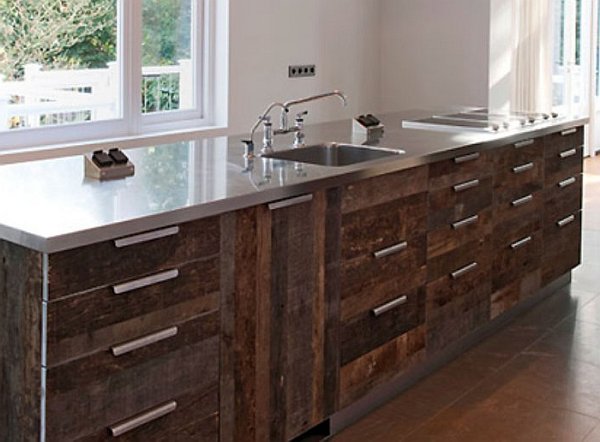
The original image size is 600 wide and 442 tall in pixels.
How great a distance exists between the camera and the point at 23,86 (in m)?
5.14

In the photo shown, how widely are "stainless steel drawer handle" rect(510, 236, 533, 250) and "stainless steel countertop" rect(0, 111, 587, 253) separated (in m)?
0.61

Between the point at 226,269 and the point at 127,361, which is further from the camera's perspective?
the point at 226,269

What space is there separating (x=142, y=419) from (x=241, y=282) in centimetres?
48

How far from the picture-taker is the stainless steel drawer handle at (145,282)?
2225 mm

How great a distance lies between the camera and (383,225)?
3.19 metres

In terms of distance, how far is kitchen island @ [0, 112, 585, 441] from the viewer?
2148mm

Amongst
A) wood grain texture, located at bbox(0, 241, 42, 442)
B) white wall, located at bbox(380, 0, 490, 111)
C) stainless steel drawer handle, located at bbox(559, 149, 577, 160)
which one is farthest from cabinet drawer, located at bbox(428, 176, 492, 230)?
white wall, located at bbox(380, 0, 490, 111)

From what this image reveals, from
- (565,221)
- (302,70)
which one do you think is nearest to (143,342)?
(565,221)

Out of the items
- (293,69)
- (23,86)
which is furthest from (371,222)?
(293,69)

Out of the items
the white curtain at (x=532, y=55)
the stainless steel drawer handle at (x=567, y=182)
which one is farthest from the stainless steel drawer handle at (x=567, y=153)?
the white curtain at (x=532, y=55)

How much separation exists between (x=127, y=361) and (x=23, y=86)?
3253 millimetres

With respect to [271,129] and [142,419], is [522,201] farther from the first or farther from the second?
[142,419]

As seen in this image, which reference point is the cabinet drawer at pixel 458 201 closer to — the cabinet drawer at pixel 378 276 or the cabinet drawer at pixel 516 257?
the cabinet drawer at pixel 378 276

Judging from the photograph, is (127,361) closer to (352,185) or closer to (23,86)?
(352,185)
